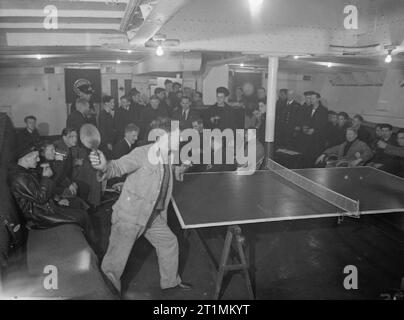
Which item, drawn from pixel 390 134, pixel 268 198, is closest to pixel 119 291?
pixel 268 198

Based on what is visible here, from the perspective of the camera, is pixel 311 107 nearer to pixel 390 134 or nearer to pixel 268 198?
pixel 390 134

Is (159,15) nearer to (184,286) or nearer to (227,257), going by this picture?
(227,257)

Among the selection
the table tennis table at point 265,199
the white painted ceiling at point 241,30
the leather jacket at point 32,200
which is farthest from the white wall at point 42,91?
the leather jacket at point 32,200

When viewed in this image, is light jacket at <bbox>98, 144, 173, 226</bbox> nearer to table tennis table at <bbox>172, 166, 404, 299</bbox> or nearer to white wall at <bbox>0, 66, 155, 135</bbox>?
table tennis table at <bbox>172, 166, 404, 299</bbox>

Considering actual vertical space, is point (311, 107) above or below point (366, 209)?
above

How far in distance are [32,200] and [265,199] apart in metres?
2.98

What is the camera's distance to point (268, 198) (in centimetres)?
469

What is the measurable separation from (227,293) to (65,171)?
347cm

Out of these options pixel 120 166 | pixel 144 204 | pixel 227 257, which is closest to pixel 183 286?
pixel 227 257

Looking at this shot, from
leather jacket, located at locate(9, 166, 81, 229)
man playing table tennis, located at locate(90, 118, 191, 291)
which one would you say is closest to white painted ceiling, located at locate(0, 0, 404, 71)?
man playing table tennis, located at locate(90, 118, 191, 291)

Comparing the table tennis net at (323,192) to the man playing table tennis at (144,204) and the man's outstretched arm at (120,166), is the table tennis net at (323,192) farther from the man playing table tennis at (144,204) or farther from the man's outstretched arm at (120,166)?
the man's outstretched arm at (120,166)

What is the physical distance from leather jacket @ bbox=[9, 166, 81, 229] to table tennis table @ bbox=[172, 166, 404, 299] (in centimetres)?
162

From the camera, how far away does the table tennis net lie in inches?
162

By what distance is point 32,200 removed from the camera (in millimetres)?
4453
